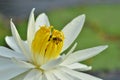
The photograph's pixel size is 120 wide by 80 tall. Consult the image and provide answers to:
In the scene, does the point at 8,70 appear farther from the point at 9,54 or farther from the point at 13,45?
the point at 13,45

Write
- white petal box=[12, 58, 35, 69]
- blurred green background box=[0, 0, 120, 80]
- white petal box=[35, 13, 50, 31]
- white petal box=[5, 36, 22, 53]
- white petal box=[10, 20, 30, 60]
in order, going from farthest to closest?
blurred green background box=[0, 0, 120, 80]
white petal box=[35, 13, 50, 31]
white petal box=[5, 36, 22, 53]
white petal box=[10, 20, 30, 60]
white petal box=[12, 58, 35, 69]

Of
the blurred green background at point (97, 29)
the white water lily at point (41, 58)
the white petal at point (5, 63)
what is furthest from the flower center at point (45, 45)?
the blurred green background at point (97, 29)

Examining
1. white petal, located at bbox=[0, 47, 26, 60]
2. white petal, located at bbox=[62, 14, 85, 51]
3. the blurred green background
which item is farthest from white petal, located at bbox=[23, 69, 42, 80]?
the blurred green background

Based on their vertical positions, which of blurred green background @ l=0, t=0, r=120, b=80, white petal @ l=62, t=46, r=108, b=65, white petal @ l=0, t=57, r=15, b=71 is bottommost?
white petal @ l=62, t=46, r=108, b=65

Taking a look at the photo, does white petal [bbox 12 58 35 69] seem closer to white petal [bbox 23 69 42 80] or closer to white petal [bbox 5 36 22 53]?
white petal [bbox 23 69 42 80]

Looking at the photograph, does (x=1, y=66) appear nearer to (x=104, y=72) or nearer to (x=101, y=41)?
(x=104, y=72)

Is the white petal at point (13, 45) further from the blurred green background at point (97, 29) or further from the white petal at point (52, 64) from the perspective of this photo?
the blurred green background at point (97, 29)
